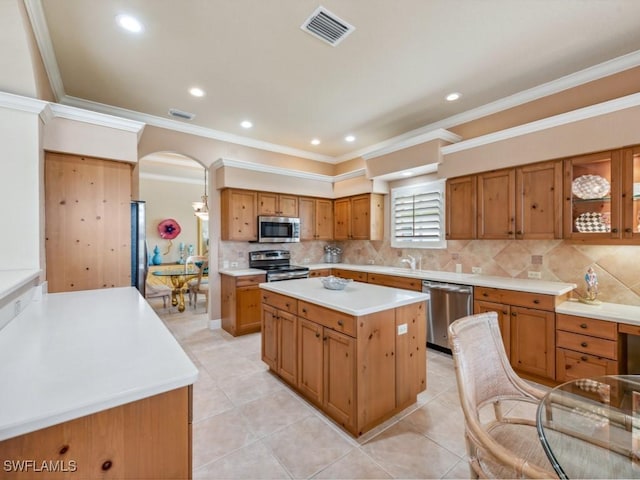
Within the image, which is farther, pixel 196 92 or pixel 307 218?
pixel 307 218

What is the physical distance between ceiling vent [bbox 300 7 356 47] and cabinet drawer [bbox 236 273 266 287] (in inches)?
123

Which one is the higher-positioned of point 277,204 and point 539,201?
point 277,204

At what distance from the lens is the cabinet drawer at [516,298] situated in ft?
9.11

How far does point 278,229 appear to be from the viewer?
5055 millimetres

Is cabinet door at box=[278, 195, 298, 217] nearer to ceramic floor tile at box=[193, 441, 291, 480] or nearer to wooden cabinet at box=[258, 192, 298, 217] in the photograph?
wooden cabinet at box=[258, 192, 298, 217]

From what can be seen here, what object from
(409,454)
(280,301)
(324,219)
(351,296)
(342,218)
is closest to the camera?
(409,454)

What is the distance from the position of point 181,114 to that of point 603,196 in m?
4.92

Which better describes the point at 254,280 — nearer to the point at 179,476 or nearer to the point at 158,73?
the point at 158,73

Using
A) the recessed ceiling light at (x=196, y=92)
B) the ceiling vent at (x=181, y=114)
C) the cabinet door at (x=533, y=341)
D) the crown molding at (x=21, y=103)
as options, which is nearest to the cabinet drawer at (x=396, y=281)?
the cabinet door at (x=533, y=341)

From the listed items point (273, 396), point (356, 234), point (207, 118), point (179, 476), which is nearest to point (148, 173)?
point (207, 118)

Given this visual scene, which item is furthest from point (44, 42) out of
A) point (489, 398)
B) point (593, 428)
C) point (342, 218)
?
point (593, 428)

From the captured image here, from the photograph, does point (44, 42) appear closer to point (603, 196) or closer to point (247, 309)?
point (247, 309)

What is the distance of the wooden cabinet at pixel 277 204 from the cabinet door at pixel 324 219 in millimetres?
551

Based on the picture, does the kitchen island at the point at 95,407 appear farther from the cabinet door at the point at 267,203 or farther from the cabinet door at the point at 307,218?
the cabinet door at the point at 307,218
